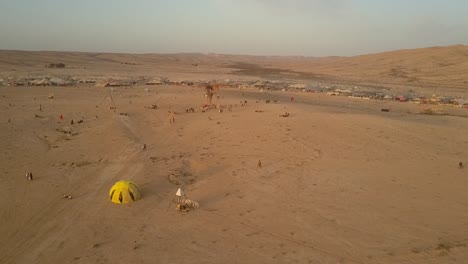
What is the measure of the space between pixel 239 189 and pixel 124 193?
9.58ft

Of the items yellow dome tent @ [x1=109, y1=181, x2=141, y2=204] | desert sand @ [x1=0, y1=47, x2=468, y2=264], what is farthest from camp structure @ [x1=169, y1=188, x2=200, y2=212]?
yellow dome tent @ [x1=109, y1=181, x2=141, y2=204]

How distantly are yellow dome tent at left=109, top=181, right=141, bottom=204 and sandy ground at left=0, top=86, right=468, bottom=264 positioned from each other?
0.55 ft

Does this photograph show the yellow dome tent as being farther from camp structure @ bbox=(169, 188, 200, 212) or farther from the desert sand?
camp structure @ bbox=(169, 188, 200, 212)

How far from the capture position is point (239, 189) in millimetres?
10172

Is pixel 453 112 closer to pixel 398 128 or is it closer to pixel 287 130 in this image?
pixel 398 128

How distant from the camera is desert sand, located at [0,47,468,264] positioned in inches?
286

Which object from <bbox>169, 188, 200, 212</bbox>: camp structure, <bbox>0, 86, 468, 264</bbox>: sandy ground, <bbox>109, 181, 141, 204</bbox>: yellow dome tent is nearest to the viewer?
<bbox>0, 86, 468, 264</bbox>: sandy ground

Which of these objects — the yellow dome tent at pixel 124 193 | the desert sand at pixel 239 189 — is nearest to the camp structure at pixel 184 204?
the desert sand at pixel 239 189

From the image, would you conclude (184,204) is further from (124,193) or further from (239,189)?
(239,189)

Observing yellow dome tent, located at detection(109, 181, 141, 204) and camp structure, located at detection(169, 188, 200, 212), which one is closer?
camp structure, located at detection(169, 188, 200, 212)

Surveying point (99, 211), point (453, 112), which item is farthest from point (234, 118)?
point (453, 112)

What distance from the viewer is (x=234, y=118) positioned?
1905 centimetres

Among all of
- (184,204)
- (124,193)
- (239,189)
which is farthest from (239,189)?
(124,193)

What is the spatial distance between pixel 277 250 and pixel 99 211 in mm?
4264
